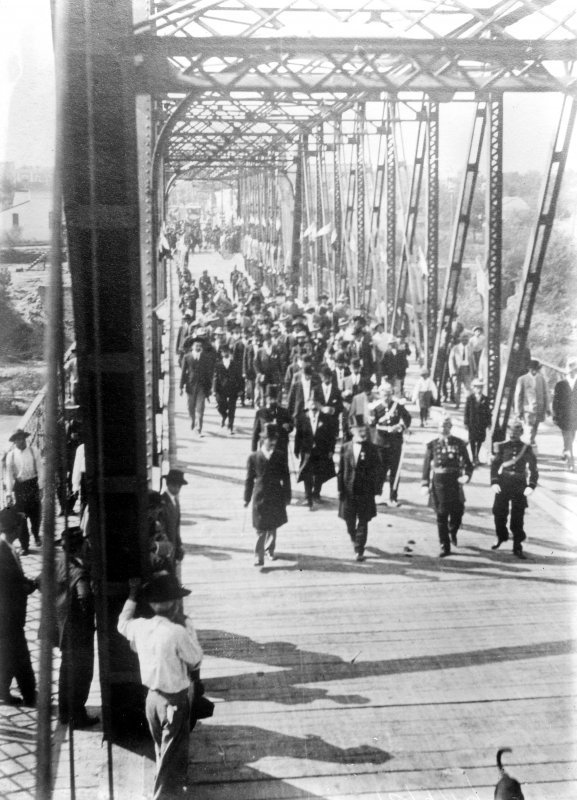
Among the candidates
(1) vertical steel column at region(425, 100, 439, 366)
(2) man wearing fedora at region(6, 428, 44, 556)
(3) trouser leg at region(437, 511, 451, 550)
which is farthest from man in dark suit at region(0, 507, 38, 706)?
(1) vertical steel column at region(425, 100, 439, 366)

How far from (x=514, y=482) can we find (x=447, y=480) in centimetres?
67

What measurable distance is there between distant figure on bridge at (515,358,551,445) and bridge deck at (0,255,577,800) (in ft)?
7.90

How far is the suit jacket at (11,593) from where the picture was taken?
260 inches

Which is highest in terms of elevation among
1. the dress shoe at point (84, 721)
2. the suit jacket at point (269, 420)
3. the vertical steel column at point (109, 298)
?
the vertical steel column at point (109, 298)

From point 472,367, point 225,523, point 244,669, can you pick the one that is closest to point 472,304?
Answer: point 472,367

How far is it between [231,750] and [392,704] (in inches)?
48.1

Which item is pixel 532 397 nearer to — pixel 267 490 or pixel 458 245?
pixel 458 245

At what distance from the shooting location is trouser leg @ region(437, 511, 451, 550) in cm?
973

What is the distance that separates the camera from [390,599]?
8.69 metres

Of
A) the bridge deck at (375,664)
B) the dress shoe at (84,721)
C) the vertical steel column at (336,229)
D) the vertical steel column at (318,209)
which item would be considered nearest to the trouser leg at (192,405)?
the bridge deck at (375,664)

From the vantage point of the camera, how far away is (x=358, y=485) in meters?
9.64

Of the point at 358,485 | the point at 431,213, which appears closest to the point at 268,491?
the point at 358,485

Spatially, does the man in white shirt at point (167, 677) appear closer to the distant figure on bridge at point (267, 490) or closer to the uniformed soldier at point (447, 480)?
the distant figure on bridge at point (267, 490)

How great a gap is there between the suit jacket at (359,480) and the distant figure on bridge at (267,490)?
61 centimetres
